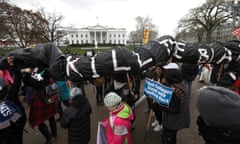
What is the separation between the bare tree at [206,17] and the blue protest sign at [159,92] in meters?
30.3

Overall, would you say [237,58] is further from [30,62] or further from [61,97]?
[61,97]

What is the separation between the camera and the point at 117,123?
1.81 meters

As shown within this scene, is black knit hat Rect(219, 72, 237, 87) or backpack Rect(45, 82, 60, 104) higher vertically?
black knit hat Rect(219, 72, 237, 87)

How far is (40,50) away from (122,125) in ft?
4.80

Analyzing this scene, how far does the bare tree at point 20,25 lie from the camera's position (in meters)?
19.2

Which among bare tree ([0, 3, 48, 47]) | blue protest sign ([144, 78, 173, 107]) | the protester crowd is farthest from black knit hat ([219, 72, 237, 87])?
bare tree ([0, 3, 48, 47])

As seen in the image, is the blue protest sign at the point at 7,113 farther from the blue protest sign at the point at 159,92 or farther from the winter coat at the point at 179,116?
the winter coat at the point at 179,116

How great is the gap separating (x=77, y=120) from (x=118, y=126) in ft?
2.24

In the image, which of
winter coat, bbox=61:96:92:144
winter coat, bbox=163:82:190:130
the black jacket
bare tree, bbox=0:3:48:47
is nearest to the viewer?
winter coat, bbox=61:96:92:144

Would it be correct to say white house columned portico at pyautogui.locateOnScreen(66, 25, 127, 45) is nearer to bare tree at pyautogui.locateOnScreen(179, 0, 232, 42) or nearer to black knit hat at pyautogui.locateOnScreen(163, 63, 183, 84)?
bare tree at pyautogui.locateOnScreen(179, 0, 232, 42)

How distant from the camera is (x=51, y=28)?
106 feet

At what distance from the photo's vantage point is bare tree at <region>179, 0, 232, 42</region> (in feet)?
82.8

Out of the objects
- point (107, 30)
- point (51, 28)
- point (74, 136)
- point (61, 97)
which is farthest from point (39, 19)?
point (107, 30)

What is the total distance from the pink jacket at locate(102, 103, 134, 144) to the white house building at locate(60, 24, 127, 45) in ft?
231
